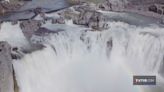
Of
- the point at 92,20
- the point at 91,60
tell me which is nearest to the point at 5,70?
the point at 91,60

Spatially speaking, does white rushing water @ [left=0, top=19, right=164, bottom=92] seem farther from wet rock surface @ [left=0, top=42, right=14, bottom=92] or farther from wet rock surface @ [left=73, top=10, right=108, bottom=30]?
wet rock surface @ [left=0, top=42, right=14, bottom=92]

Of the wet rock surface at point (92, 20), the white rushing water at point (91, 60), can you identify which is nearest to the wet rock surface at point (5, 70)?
the white rushing water at point (91, 60)

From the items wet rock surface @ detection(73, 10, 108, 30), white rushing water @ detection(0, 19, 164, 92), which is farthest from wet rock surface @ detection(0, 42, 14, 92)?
wet rock surface @ detection(73, 10, 108, 30)

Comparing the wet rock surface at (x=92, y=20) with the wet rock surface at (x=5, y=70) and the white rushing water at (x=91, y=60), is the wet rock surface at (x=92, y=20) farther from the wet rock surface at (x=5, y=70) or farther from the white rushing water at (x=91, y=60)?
the wet rock surface at (x=5, y=70)

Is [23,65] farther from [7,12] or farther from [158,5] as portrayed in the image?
[158,5]

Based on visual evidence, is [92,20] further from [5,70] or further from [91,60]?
[5,70]

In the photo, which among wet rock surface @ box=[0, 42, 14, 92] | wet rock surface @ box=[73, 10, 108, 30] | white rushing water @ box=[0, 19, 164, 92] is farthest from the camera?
wet rock surface @ box=[73, 10, 108, 30]
